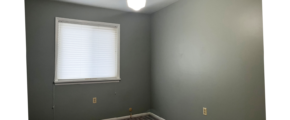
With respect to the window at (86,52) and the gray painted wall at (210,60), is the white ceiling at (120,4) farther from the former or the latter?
the window at (86,52)

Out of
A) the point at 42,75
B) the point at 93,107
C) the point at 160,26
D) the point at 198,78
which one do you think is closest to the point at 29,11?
the point at 42,75

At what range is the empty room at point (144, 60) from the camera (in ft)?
7.20

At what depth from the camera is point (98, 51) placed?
3.56 m

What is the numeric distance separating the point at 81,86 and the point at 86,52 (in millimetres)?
632

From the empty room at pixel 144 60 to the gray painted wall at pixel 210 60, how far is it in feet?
0.04

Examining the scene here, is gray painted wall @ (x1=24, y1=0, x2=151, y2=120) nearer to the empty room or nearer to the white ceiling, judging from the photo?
the empty room

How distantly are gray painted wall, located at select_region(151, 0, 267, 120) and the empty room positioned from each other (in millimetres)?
12

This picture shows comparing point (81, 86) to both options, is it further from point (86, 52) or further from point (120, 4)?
point (120, 4)

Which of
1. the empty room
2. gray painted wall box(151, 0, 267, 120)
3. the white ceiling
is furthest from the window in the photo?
gray painted wall box(151, 0, 267, 120)

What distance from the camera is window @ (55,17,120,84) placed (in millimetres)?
3248

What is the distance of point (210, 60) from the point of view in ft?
8.50

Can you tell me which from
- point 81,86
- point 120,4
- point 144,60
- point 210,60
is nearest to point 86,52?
point 81,86
